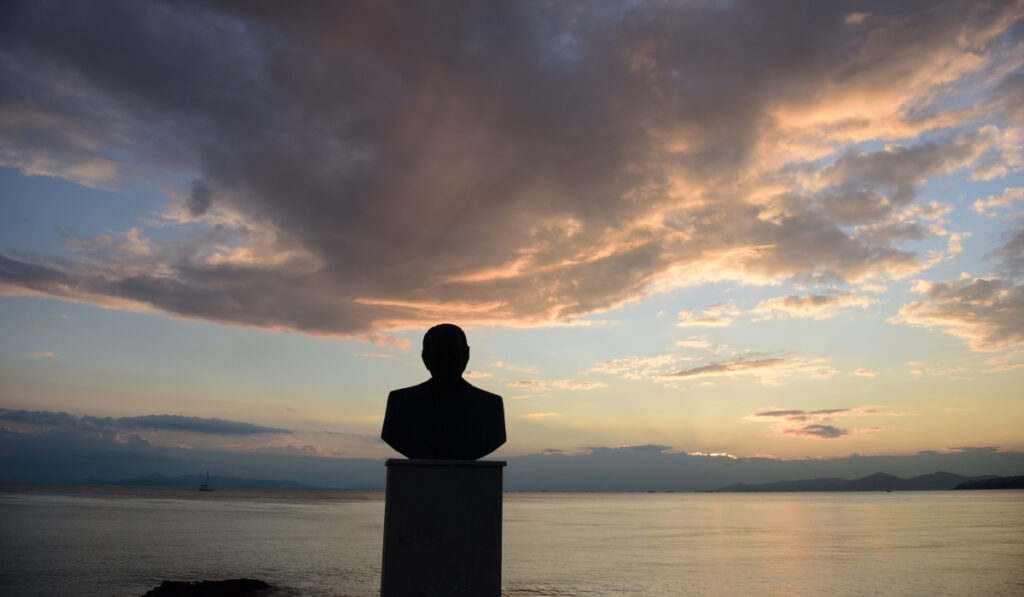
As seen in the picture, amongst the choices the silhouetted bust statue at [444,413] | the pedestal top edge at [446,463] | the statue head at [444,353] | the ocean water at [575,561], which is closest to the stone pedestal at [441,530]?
the pedestal top edge at [446,463]

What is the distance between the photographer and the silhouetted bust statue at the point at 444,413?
6523 millimetres

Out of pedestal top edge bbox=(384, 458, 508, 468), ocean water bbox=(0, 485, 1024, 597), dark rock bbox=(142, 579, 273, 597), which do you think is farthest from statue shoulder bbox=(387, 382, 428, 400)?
ocean water bbox=(0, 485, 1024, 597)

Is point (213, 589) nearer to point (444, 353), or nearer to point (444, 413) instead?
point (444, 413)

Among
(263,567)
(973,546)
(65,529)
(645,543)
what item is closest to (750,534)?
(645,543)

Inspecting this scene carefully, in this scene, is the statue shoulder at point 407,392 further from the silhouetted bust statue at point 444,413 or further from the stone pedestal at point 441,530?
the stone pedestal at point 441,530

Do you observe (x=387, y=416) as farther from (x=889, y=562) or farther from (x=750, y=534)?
(x=750, y=534)

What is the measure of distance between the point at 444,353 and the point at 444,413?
0.57m

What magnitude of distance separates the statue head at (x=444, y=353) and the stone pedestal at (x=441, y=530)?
97 cm

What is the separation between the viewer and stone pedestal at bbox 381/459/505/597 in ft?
19.0

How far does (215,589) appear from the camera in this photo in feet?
60.1

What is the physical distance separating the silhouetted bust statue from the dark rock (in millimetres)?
14384

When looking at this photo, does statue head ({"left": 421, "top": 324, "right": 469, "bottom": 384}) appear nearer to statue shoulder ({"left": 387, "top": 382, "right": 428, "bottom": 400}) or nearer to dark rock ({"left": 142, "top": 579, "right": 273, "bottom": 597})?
statue shoulder ({"left": 387, "top": 382, "right": 428, "bottom": 400})

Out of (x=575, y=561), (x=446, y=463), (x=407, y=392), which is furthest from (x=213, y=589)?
(x=446, y=463)

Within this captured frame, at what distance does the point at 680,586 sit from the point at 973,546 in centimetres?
2009
